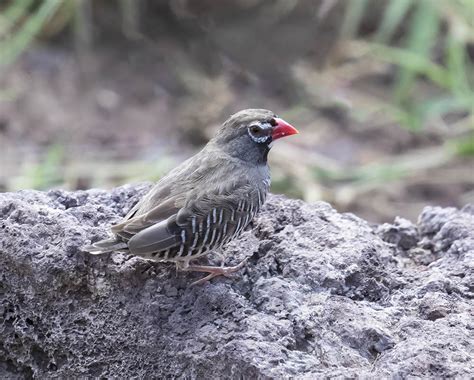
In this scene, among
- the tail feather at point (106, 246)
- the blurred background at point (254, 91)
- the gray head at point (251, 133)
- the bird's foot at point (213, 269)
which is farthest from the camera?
the blurred background at point (254, 91)

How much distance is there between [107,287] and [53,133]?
455 cm

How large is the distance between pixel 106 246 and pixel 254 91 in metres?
5.16

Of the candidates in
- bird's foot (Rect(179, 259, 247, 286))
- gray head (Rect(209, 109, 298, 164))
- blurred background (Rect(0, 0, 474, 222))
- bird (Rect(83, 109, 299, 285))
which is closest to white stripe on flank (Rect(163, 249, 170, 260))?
bird (Rect(83, 109, 299, 285))

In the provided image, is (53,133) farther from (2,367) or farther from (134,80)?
(2,367)

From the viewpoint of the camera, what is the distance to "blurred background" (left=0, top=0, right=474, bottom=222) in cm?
659

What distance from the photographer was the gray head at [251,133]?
3506 mm

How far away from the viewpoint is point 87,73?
8.10 meters

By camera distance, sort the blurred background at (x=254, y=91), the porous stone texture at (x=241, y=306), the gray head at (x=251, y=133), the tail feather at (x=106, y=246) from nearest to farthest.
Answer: the porous stone texture at (x=241, y=306), the tail feather at (x=106, y=246), the gray head at (x=251, y=133), the blurred background at (x=254, y=91)

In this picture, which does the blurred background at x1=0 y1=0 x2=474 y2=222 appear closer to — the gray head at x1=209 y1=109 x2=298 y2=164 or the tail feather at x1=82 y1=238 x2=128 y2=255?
the gray head at x1=209 y1=109 x2=298 y2=164

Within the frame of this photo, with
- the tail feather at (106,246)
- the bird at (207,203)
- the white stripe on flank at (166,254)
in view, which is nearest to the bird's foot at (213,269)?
the bird at (207,203)

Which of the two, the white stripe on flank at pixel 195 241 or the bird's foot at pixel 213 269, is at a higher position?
the white stripe on flank at pixel 195 241

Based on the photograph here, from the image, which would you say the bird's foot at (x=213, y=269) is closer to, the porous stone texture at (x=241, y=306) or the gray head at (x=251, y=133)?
the porous stone texture at (x=241, y=306)

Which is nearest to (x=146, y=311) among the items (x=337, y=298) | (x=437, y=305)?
(x=337, y=298)

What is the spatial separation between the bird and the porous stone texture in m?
0.12
